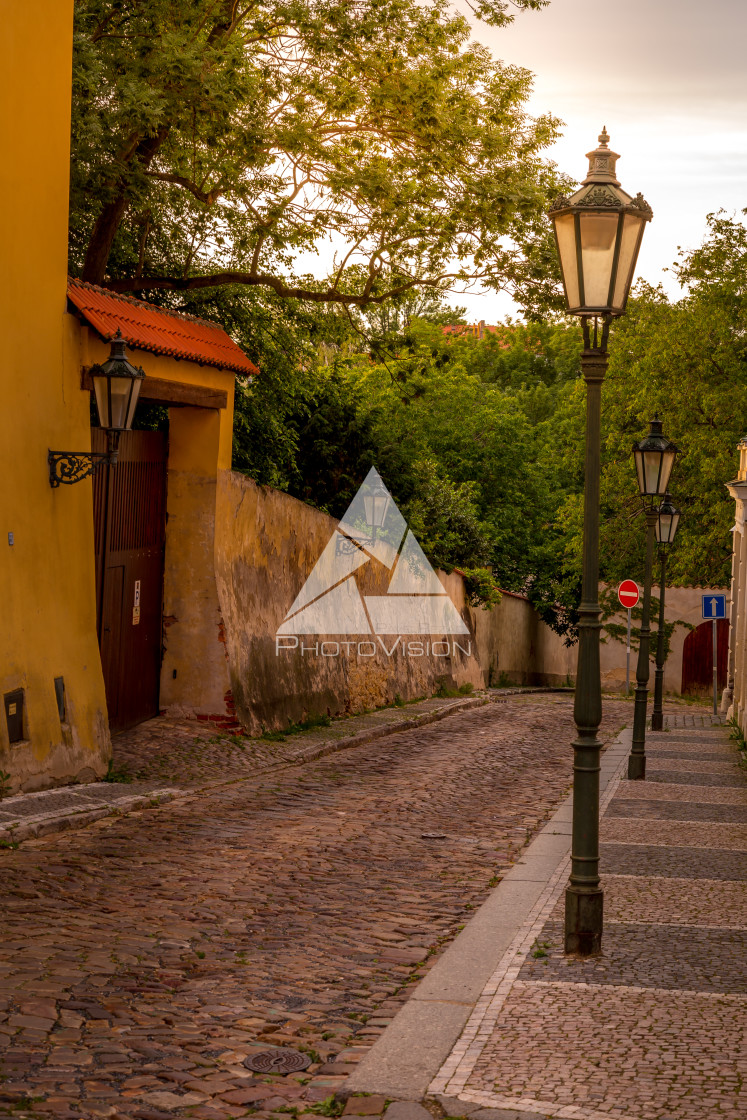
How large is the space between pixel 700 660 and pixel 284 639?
74.5 ft

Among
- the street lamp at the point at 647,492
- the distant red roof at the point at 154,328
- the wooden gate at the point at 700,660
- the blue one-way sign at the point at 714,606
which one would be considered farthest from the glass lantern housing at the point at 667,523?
the wooden gate at the point at 700,660

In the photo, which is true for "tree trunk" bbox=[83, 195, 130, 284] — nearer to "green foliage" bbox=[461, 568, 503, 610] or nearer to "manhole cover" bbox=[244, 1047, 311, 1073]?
"manhole cover" bbox=[244, 1047, 311, 1073]

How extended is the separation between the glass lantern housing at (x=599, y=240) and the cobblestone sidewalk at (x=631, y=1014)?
3.20m

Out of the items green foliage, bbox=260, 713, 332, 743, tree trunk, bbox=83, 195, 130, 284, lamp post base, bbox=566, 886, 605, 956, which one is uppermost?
tree trunk, bbox=83, 195, 130, 284

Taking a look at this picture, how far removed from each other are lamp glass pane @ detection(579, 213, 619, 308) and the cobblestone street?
3407mm

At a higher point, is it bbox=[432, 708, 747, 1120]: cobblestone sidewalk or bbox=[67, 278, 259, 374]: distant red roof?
bbox=[67, 278, 259, 374]: distant red roof

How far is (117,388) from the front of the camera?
964cm

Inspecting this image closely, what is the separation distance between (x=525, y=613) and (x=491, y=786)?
23.2m

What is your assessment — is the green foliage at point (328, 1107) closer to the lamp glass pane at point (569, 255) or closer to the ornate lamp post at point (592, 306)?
the ornate lamp post at point (592, 306)

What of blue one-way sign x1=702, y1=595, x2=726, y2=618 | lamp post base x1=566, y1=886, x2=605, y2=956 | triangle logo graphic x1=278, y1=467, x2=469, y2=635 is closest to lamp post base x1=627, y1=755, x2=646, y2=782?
triangle logo graphic x1=278, y1=467, x2=469, y2=635

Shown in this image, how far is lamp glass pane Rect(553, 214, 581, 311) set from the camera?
19.5ft

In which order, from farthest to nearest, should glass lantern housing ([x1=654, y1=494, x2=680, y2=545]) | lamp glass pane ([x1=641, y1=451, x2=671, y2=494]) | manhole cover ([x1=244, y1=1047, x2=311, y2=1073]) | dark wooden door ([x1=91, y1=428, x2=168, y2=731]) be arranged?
glass lantern housing ([x1=654, y1=494, x2=680, y2=545])
lamp glass pane ([x1=641, y1=451, x2=671, y2=494])
dark wooden door ([x1=91, y1=428, x2=168, y2=731])
manhole cover ([x1=244, y1=1047, x2=311, y2=1073])

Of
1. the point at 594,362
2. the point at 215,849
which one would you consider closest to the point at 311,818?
the point at 215,849

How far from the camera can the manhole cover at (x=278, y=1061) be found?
14.1 feet
